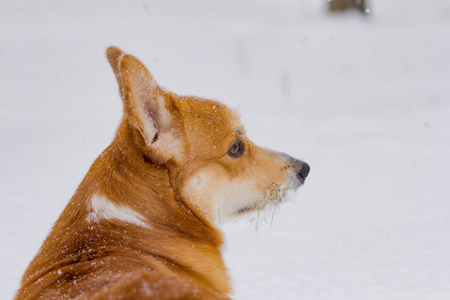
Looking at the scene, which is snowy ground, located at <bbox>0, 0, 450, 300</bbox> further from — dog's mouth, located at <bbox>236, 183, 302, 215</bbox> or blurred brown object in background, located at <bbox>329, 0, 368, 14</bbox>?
blurred brown object in background, located at <bbox>329, 0, 368, 14</bbox>

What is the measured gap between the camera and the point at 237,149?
3.02 m

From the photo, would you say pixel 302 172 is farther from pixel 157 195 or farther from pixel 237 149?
pixel 157 195

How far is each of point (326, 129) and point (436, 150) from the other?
7.04 feet

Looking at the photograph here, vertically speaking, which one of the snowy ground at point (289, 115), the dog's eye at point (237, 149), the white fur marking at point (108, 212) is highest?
the dog's eye at point (237, 149)

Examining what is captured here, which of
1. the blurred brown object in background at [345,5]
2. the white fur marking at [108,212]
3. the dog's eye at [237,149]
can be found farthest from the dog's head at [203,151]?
the blurred brown object in background at [345,5]

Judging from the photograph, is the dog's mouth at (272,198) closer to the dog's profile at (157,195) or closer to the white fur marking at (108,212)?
the dog's profile at (157,195)

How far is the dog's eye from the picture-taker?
2.99m

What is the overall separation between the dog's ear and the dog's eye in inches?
14.4

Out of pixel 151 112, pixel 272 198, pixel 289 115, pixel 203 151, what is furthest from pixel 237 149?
pixel 289 115

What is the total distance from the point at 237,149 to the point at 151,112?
0.64 metres

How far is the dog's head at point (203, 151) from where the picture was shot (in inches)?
97.1

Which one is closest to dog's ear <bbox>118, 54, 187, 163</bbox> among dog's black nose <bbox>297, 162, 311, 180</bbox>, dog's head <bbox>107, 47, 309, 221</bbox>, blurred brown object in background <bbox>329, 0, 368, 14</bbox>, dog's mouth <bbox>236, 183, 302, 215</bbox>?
dog's head <bbox>107, 47, 309, 221</bbox>

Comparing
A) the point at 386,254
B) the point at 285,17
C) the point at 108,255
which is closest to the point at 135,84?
the point at 108,255

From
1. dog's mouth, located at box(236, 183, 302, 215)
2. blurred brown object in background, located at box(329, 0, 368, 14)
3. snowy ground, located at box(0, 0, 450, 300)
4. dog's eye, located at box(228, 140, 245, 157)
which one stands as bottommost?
snowy ground, located at box(0, 0, 450, 300)
